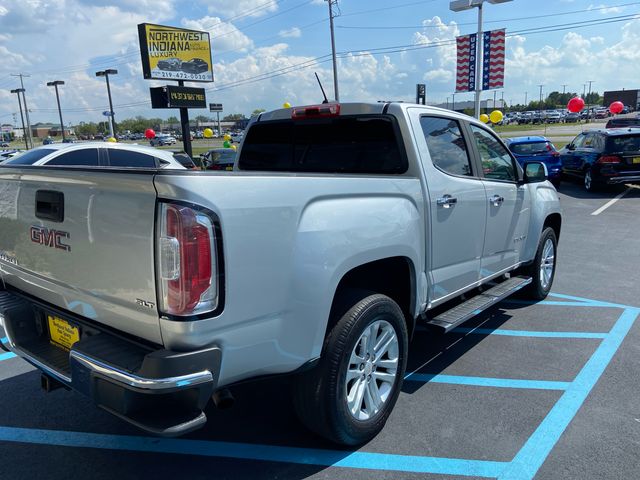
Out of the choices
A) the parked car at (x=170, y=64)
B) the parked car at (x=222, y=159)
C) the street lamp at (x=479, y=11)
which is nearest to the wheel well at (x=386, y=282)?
the parked car at (x=222, y=159)

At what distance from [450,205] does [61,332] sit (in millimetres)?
2654

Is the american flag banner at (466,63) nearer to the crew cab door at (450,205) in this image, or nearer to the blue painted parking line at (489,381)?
the crew cab door at (450,205)

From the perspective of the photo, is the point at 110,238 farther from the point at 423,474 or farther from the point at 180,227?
the point at 423,474

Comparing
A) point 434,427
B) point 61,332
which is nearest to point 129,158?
point 61,332

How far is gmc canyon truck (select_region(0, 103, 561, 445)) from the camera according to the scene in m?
2.10

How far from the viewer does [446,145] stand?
154 inches

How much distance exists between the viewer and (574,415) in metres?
3.33

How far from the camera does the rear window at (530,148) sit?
49.5 feet

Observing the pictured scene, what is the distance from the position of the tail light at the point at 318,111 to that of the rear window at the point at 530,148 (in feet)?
41.8

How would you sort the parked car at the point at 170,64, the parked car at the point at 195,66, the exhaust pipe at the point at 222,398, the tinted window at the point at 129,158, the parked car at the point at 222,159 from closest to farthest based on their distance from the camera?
the exhaust pipe at the point at 222,398, the tinted window at the point at 129,158, the parked car at the point at 222,159, the parked car at the point at 170,64, the parked car at the point at 195,66

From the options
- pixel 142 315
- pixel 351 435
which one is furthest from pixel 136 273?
pixel 351 435

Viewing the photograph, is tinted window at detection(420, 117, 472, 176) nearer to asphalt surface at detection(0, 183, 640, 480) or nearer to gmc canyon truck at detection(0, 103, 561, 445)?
gmc canyon truck at detection(0, 103, 561, 445)

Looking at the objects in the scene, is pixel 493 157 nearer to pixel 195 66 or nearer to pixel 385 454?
pixel 385 454

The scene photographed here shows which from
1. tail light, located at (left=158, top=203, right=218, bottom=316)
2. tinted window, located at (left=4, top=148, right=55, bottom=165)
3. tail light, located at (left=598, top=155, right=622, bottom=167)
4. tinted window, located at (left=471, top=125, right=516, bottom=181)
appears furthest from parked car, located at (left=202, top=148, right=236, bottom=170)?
tail light, located at (left=158, top=203, right=218, bottom=316)
